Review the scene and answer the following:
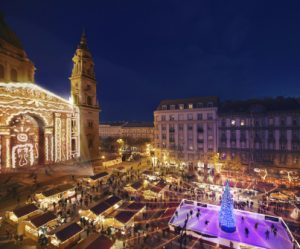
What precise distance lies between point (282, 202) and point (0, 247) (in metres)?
28.8

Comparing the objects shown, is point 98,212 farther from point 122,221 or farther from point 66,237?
point 66,237

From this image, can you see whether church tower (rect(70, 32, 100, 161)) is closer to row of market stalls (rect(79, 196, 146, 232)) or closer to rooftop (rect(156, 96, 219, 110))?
rooftop (rect(156, 96, 219, 110))

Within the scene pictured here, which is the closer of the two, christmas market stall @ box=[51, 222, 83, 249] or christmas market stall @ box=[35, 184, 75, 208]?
christmas market stall @ box=[51, 222, 83, 249]

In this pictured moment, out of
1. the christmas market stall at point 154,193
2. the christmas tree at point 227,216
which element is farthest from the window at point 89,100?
the christmas tree at point 227,216

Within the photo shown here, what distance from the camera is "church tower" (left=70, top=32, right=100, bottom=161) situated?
122ft

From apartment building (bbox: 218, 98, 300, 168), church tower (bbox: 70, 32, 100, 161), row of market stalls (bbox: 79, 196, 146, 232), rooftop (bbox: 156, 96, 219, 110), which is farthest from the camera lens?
rooftop (bbox: 156, 96, 219, 110)

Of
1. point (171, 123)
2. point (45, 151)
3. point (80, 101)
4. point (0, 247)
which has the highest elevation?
point (80, 101)

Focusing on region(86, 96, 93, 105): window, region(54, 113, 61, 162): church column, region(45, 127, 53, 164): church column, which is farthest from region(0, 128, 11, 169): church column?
region(86, 96, 93, 105): window

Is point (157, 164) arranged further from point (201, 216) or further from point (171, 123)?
point (201, 216)

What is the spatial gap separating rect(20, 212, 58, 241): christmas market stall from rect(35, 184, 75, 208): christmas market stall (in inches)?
184

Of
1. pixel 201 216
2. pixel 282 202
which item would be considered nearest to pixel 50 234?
pixel 201 216

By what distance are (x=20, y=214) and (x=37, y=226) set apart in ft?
9.09

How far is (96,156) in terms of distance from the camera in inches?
1575

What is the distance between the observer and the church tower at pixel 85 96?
3706cm
